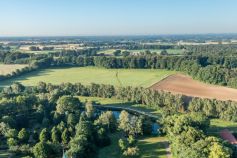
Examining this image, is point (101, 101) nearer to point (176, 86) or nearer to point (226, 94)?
point (176, 86)

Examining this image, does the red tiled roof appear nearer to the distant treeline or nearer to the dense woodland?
the dense woodland

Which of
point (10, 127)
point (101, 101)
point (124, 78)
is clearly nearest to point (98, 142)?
point (10, 127)

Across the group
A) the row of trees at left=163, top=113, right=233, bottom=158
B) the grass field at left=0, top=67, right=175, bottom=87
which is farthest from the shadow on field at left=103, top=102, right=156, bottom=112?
the grass field at left=0, top=67, right=175, bottom=87

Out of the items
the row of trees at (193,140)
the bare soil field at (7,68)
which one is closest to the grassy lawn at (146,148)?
the row of trees at (193,140)

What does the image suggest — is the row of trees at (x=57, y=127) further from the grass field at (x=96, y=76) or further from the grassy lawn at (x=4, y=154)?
the grass field at (x=96, y=76)

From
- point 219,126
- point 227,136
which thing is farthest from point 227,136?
point 219,126

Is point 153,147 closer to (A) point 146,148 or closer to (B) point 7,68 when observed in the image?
(A) point 146,148

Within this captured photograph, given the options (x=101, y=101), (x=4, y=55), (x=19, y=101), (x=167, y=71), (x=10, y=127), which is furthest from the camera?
(x=4, y=55)
